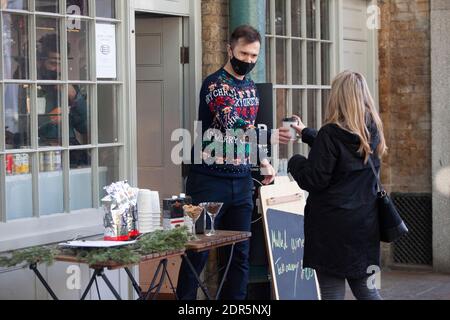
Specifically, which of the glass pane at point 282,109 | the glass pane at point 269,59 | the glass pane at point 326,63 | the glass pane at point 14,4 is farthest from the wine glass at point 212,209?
the glass pane at point 326,63

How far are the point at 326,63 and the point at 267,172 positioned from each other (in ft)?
8.87

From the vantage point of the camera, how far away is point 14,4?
5.91 metres

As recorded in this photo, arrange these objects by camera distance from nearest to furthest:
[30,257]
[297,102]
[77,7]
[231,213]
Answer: [30,257], [77,7], [231,213], [297,102]

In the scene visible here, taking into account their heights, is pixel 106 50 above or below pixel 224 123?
above

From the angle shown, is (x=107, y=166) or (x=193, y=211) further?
(x=107, y=166)

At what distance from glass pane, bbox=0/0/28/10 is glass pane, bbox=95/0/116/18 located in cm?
66

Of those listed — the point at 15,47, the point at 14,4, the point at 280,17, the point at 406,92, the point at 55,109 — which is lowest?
the point at 55,109

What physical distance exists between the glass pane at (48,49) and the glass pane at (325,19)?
3.63 meters

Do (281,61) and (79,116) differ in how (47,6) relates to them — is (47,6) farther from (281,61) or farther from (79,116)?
(281,61)

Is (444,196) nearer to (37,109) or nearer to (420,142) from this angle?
(420,142)

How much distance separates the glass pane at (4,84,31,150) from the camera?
5887 mm

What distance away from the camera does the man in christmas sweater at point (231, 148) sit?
6.49 metres

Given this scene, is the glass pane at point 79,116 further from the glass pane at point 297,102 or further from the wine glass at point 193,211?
the glass pane at point 297,102

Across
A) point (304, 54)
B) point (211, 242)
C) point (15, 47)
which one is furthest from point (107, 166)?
point (304, 54)
